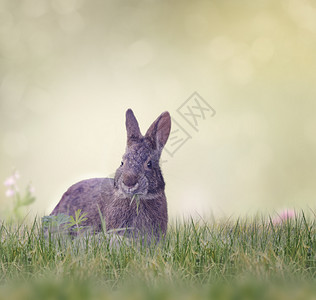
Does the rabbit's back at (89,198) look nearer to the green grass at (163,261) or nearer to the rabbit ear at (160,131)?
the rabbit ear at (160,131)

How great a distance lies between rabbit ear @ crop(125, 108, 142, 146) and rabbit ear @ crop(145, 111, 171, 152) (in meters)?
0.12

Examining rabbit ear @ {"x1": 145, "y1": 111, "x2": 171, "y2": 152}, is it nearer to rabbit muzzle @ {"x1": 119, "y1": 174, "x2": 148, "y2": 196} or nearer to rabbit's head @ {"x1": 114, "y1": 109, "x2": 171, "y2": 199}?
rabbit's head @ {"x1": 114, "y1": 109, "x2": 171, "y2": 199}

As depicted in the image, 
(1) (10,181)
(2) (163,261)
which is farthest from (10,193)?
(2) (163,261)

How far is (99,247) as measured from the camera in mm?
3484

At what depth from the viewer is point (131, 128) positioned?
14.8 ft

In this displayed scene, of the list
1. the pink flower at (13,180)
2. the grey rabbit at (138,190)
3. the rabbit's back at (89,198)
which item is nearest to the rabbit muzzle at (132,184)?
the grey rabbit at (138,190)

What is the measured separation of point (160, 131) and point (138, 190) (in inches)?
29.2

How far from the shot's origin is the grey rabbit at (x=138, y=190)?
13.5 feet

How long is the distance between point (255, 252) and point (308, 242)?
50 centimetres

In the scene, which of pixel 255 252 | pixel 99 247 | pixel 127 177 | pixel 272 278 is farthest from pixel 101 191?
pixel 272 278

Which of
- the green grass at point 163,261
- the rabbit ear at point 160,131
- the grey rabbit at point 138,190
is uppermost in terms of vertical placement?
the rabbit ear at point 160,131

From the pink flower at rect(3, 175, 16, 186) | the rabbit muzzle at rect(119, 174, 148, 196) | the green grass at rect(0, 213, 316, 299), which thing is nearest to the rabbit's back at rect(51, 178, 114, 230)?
the rabbit muzzle at rect(119, 174, 148, 196)

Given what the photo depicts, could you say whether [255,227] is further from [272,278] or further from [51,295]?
[51,295]

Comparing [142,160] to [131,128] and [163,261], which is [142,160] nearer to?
[131,128]
